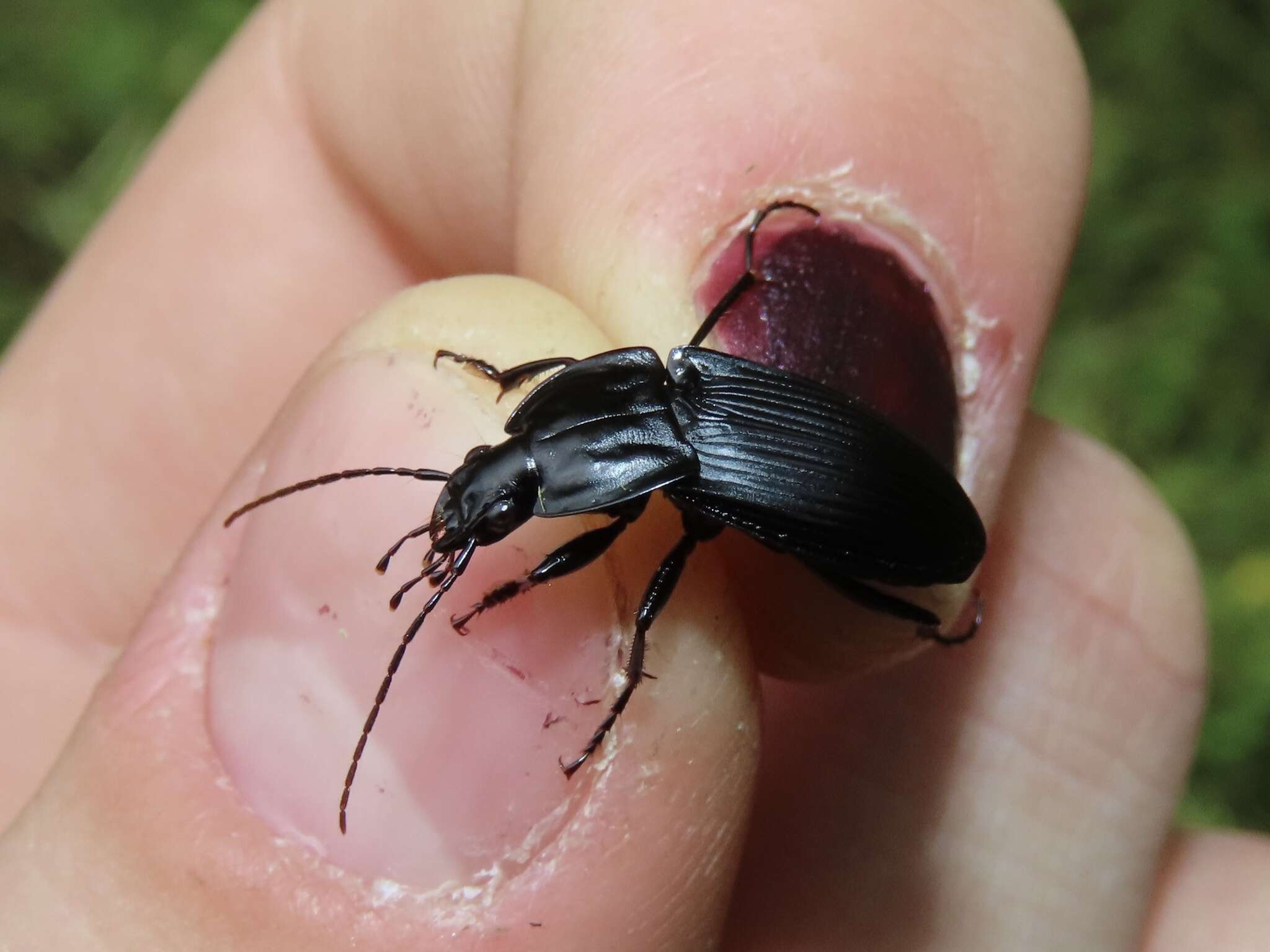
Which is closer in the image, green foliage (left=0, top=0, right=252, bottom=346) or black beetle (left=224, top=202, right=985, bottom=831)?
black beetle (left=224, top=202, right=985, bottom=831)

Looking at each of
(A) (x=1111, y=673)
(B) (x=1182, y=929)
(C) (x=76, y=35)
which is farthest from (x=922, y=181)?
(C) (x=76, y=35)

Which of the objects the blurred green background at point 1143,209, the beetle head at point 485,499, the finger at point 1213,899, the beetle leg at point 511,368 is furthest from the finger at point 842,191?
the blurred green background at point 1143,209

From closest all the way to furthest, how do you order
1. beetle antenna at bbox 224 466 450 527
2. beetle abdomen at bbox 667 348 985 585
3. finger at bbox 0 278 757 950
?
1. finger at bbox 0 278 757 950
2. beetle antenna at bbox 224 466 450 527
3. beetle abdomen at bbox 667 348 985 585

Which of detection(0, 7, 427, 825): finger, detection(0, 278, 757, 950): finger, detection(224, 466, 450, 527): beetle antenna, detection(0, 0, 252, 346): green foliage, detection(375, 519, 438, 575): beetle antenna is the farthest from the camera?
detection(0, 0, 252, 346): green foliage

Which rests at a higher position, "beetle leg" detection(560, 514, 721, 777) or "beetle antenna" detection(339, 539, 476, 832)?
"beetle antenna" detection(339, 539, 476, 832)

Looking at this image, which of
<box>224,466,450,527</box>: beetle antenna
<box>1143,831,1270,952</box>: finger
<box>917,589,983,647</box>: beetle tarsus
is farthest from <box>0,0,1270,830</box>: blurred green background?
<box>224,466,450,527</box>: beetle antenna

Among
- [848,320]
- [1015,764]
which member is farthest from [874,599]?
[1015,764]

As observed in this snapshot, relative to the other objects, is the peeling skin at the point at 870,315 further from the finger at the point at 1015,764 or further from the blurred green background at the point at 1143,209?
the blurred green background at the point at 1143,209

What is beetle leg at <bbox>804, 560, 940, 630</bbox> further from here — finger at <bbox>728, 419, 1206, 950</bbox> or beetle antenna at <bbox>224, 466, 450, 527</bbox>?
beetle antenna at <bbox>224, 466, 450, 527</bbox>
